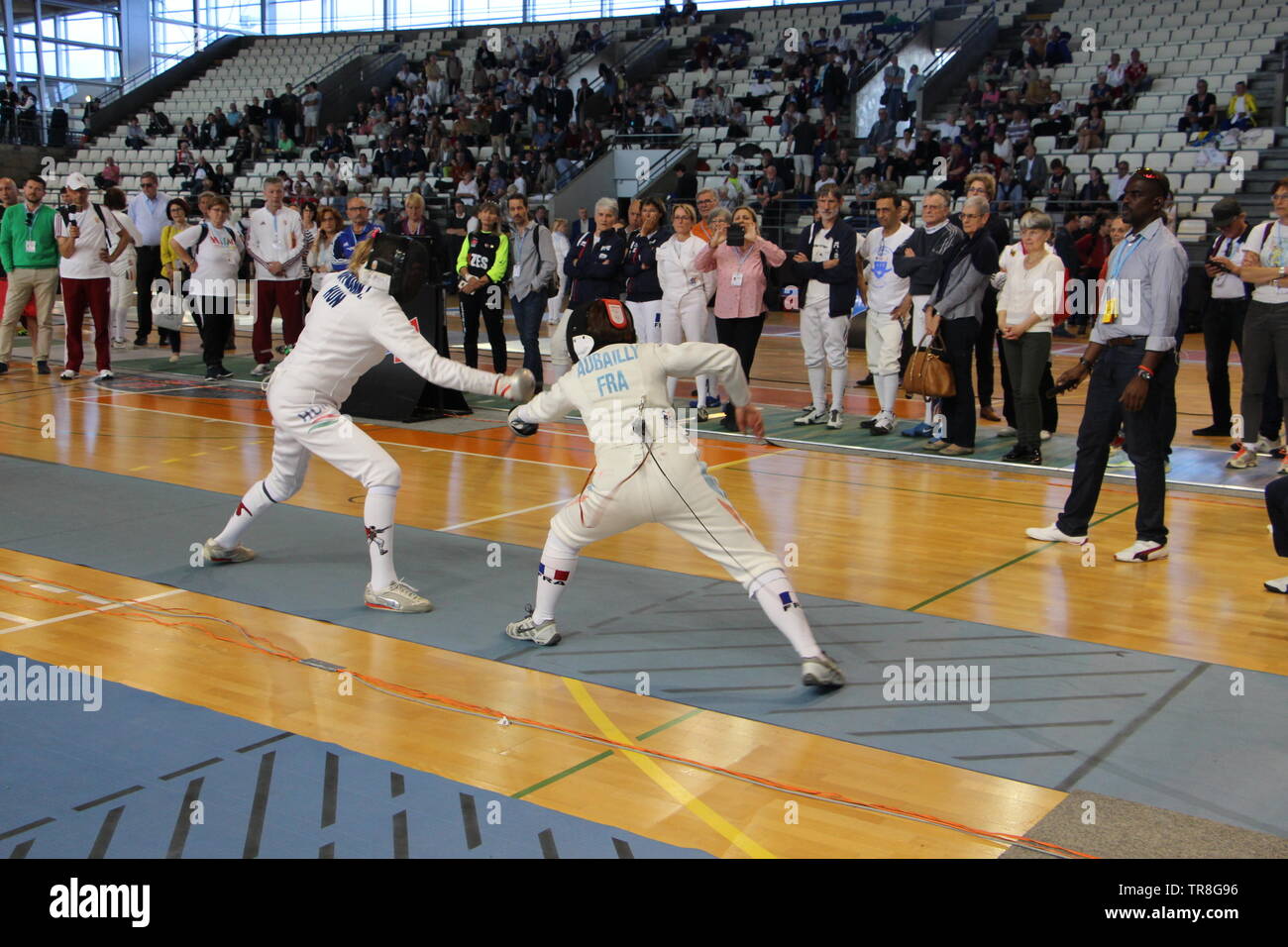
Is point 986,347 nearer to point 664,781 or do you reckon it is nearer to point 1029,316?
point 1029,316

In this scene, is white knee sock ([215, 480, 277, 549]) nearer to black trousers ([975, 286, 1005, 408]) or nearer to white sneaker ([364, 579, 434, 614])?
white sneaker ([364, 579, 434, 614])

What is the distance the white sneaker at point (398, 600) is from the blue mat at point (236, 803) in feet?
4.16

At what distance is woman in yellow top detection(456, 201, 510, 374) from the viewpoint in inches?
431

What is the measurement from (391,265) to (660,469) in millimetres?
1747

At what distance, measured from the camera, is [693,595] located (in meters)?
5.63

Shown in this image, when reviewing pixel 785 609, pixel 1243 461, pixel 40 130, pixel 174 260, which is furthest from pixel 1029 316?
pixel 40 130

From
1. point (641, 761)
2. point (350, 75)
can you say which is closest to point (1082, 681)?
point (641, 761)

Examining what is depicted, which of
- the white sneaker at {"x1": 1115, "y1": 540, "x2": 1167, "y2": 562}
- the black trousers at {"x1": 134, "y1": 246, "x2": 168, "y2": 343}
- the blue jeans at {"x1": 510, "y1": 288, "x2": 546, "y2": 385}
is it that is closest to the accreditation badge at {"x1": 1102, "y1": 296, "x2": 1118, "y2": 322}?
the white sneaker at {"x1": 1115, "y1": 540, "x2": 1167, "y2": 562}

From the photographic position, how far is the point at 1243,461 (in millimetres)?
8258

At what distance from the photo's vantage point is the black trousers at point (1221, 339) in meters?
9.11

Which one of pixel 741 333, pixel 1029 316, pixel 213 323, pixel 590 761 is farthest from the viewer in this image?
pixel 213 323
